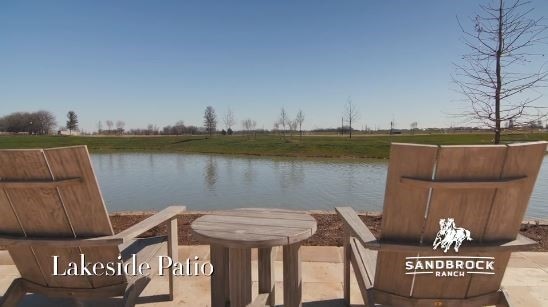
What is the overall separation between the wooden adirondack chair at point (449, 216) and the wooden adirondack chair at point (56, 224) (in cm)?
142

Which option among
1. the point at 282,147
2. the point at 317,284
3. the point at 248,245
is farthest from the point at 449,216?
the point at 282,147

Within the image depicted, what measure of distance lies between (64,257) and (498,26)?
5911mm

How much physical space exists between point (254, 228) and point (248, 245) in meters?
0.24

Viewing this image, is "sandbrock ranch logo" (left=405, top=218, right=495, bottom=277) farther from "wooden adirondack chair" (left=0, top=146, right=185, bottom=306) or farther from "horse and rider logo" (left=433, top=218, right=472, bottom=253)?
"wooden adirondack chair" (left=0, top=146, right=185, bottom=306)

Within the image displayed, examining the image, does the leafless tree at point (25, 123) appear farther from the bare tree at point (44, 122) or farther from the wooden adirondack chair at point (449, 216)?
the wooden adirondack chair at point (449, 216)

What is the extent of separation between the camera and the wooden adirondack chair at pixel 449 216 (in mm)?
1649

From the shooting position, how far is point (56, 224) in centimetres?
196

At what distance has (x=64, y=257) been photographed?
2055mm

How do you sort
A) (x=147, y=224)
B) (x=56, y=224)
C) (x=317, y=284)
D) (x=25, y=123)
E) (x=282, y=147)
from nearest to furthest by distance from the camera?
(x=56, y=224) < (x=147, y=224) < (x=317, y=284) < (x=282, y=147) < (x=25, y=123)

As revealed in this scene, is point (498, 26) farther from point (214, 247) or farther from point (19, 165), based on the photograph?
point (19, 165)

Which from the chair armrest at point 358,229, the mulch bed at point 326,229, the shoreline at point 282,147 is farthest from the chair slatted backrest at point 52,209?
the shoreline at point 282,147

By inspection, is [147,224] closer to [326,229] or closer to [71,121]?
[326,229]

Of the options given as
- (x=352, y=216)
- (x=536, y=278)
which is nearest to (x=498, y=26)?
(x=536, y=278)

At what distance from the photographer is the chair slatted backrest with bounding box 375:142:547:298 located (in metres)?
1.64
